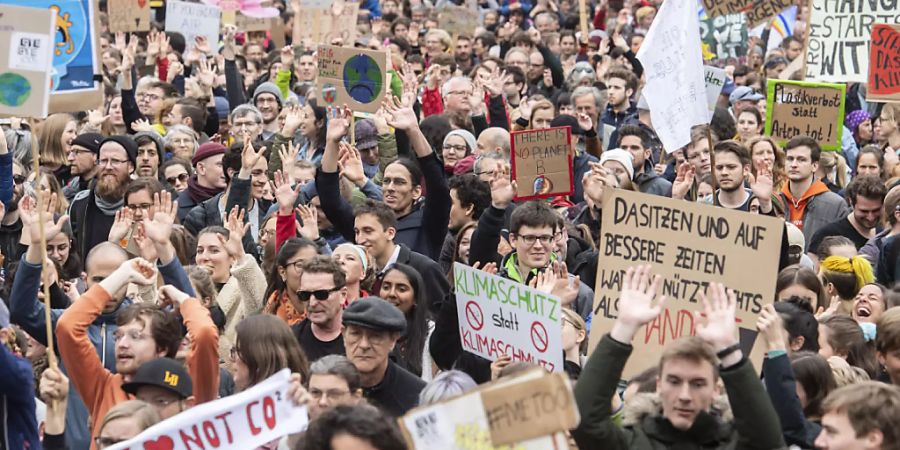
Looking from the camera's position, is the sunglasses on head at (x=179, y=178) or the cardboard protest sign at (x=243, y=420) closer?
the cardboard protest sign at (x=243, y=420)

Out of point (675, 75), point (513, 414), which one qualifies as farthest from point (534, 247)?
point (513, 414)

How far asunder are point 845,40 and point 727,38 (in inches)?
248

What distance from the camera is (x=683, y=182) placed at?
10.0m

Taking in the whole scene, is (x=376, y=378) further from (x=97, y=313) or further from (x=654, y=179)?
(x=654, y=179)

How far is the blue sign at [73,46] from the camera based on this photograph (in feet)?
30.4

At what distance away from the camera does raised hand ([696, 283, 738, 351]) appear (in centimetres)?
520

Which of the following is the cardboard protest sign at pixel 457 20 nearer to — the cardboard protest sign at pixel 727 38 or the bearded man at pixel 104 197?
the cardboard protest sign at pixel 727 38

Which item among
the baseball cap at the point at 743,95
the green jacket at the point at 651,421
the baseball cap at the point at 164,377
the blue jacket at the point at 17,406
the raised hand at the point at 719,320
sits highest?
the baseball cap at the point at 743,95

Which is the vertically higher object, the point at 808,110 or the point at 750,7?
the point at 750,7

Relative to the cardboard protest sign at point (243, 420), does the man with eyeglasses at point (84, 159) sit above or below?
above

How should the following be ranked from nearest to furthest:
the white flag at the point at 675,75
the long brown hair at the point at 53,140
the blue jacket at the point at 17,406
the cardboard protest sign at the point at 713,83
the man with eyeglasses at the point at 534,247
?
1. the blue jacket at the point at 17,406
2. the man with eyeglasses at the point at 534,247
3. the white flag at the point at 675,75
4. the long brown hair at the point at 53,140
5. the cardboard protest sign at the point at 713,83

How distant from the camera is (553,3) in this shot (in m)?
25.2

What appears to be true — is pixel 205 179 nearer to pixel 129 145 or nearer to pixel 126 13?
pixel 129 145

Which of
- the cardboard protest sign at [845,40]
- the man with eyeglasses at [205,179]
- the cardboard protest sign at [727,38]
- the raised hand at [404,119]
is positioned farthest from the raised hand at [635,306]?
the cardboard protest sign at [727,38]
